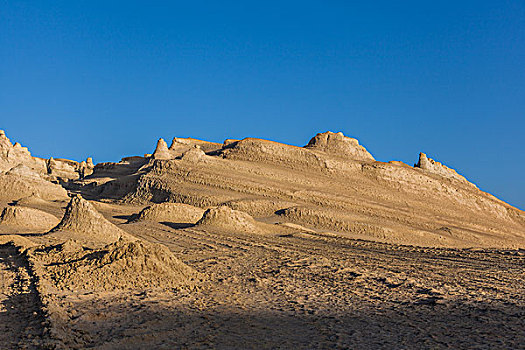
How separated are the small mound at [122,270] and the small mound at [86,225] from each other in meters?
5.81

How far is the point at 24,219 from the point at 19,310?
42.8ft

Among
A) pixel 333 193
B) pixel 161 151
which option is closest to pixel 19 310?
pixel 333 193

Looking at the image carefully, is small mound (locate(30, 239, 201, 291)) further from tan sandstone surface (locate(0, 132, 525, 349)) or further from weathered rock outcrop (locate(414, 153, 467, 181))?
weathered rock outcrop (locate(414, 153, 467, 181))

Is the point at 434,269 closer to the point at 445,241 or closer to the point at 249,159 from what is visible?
the point at 445,241

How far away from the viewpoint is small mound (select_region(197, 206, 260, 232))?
1930 cm

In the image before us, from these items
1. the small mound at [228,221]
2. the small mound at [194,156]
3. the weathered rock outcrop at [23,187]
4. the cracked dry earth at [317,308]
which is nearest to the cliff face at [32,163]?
the weathered rock outcrop at [23,187]

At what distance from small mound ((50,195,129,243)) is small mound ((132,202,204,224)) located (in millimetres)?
6385

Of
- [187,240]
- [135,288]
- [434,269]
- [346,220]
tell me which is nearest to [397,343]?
[135,288]

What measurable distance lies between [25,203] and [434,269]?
27720 millimetres

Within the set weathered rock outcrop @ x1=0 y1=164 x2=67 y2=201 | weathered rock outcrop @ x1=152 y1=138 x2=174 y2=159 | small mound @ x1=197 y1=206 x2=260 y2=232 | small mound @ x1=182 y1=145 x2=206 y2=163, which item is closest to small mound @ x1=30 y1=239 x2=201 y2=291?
small mound @ x1=197 y1=206 x2=260 y2=232

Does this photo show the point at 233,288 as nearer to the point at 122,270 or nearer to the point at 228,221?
the point at 122,270

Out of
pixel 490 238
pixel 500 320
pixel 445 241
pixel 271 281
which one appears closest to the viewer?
pixel 500 320

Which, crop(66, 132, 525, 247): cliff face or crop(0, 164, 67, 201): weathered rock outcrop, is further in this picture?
crop(0, 164, 67, 201): weathered rock outcrop

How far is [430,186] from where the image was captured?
4084cm
